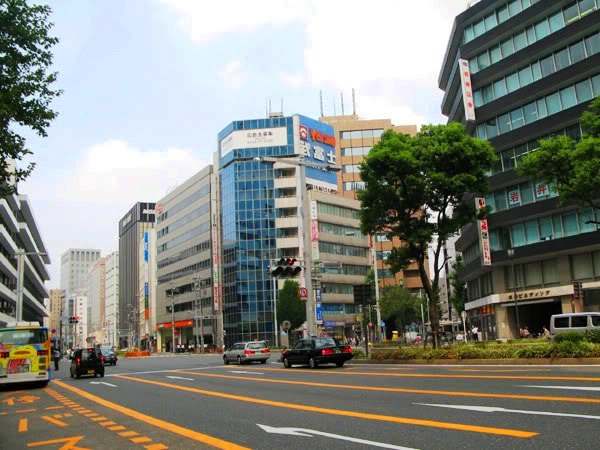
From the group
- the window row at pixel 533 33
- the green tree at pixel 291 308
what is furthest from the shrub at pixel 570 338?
the green tree at pixel 291 308

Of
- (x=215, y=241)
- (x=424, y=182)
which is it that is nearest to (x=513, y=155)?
(x=424, y=182)

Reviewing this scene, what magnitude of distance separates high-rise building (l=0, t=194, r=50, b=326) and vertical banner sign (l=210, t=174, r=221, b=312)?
87.4 ft

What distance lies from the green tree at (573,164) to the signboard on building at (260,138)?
66.2m

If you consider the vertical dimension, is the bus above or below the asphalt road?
above

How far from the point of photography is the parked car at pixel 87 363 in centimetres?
3038

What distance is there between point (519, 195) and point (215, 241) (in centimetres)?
5997

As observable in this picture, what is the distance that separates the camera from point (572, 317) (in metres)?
28.1

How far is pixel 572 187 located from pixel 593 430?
62.3 ft

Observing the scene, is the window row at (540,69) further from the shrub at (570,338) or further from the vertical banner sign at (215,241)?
the vertical banner sign at (215,241)

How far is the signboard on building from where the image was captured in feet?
299

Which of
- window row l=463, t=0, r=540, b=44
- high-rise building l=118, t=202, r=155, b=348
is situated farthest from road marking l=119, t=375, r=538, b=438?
high-rise building l=118, t=202, r=155, b=348

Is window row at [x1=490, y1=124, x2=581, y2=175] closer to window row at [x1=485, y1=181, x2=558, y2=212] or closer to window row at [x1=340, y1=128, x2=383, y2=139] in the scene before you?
window row at [x1=485, y1=181, x2=558, y2=212]

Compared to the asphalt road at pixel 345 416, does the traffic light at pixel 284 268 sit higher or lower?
higher

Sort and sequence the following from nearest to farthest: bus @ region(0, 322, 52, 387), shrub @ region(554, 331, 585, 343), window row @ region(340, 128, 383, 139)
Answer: shrub @ region(554, 331, 585, 343) < bus @ region(0, 322, 52, 387) < window row @ region(340, 128, 383, 139)
